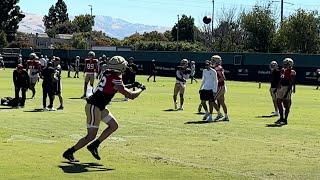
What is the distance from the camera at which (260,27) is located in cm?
8769

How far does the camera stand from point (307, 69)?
5719cm

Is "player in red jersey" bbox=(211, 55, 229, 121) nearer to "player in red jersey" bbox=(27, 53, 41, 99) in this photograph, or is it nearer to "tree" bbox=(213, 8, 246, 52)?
"player in red jersey" bbox=(27, 53, 41, 99)

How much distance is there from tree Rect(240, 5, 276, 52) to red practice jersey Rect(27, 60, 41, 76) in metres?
59.1

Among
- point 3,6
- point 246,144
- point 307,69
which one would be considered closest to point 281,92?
point 246,144

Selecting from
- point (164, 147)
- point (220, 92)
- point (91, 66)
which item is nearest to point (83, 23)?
point (91, 66)

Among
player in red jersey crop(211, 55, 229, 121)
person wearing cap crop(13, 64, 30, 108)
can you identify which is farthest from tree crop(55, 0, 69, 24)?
player in red jersey crop(211, 55, 229, 121)

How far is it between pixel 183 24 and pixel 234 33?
24.5 m

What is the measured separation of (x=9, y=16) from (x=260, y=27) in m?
49.1

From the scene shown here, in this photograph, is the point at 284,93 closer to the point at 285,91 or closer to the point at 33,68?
the point at 285,91

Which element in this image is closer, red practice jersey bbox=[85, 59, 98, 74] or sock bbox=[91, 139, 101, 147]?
sock bbox=[91, 139, 101, 147]

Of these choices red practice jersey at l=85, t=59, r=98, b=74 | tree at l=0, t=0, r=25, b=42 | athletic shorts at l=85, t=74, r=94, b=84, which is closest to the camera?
athletic shorts at l=85, t=74, r=94, b=84

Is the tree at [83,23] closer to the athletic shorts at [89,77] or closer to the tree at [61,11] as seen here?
the tree at [61,11]

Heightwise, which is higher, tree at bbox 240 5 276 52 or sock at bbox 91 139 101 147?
tree at bbox 240 5 276 52

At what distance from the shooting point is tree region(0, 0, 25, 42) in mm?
116188
